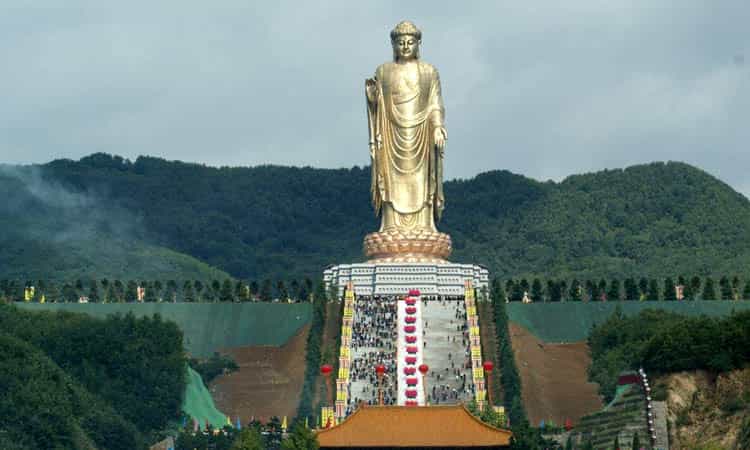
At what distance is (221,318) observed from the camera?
66250 mm

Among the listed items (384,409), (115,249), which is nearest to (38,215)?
(115,249)

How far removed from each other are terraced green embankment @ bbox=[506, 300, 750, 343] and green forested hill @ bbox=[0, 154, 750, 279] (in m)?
20.1

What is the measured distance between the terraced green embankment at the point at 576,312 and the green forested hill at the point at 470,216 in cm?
2010

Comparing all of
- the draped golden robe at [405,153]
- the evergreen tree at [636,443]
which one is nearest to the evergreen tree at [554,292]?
the draped golden robe at [405,153]

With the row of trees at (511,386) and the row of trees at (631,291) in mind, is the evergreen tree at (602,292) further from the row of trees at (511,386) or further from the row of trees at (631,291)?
the row of trees at (511,386)

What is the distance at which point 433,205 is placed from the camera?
2584 inches

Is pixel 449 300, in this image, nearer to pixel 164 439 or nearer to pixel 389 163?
pixel 389 163

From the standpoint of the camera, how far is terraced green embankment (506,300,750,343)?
210 ft

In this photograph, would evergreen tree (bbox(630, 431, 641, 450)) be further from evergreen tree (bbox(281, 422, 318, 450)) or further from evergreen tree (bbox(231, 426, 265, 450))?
evergreen tree (bbox(231, 426, 265, 450))

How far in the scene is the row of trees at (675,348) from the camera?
5222 centimetres

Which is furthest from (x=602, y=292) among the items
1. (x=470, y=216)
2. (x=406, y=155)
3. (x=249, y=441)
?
(x=470, y=216)

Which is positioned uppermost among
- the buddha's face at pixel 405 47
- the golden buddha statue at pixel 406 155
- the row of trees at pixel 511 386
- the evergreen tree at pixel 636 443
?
the buddha's face at pixel 405 47

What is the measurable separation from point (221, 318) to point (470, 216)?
40478mm

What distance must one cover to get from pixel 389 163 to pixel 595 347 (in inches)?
352
